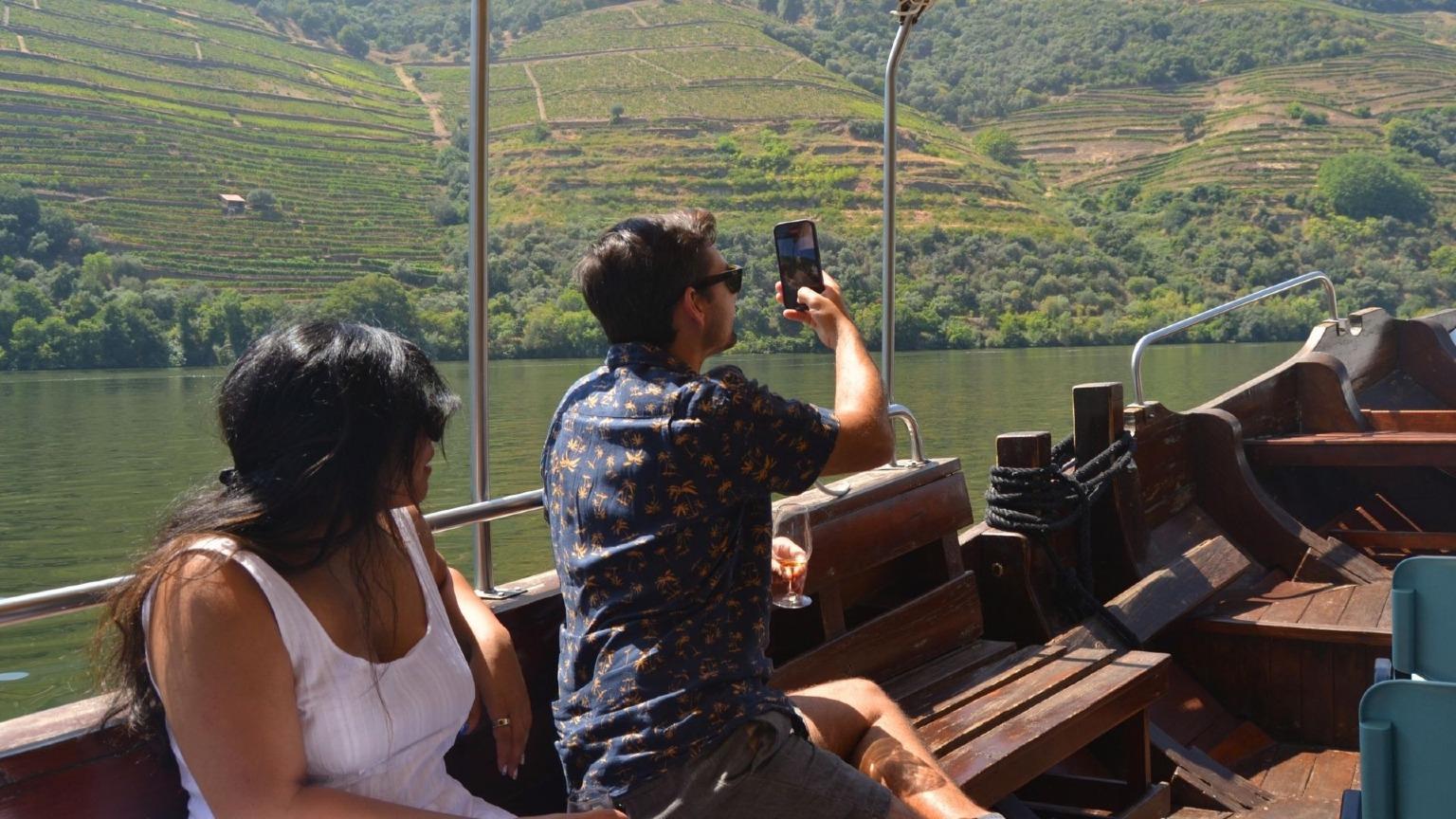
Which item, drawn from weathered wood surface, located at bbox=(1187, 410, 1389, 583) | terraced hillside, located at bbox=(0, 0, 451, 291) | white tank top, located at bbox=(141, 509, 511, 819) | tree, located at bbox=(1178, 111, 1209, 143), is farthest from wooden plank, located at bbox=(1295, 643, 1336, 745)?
tree, located at bbox=(1178, 111, 1209, 143)

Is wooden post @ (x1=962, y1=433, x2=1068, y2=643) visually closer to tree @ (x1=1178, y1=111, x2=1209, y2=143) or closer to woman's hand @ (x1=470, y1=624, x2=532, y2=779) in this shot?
woman's hand @ (x1=470, y1=624, x2=532, y2=779)

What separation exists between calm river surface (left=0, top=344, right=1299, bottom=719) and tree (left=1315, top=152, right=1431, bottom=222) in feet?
26.6

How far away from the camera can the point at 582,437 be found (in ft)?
5.94

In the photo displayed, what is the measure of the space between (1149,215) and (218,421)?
7774 centimetres

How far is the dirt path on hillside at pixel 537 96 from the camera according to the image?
78875 millimetres

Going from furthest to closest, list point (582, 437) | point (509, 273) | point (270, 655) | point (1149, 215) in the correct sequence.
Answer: point (1149, 215) < point (509, 273) < point (582, 437) < point (270, 655)

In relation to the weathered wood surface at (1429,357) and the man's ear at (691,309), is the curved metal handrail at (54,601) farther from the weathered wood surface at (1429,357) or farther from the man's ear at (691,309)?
the weathered wood surface at (1429,357)

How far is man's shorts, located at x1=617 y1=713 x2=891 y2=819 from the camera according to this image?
1699 mm

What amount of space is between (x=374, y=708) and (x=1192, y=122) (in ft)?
296

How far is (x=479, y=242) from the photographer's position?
2.09 m

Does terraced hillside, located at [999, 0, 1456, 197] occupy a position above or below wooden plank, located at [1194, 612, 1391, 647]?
above

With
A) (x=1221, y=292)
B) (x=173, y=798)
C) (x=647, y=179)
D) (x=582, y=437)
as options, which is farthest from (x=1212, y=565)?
(x=647, y=179)

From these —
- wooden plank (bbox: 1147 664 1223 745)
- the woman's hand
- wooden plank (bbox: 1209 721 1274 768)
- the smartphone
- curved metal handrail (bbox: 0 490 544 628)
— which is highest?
the smartphone

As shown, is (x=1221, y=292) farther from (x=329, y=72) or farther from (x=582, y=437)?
(x=582, y=437)
